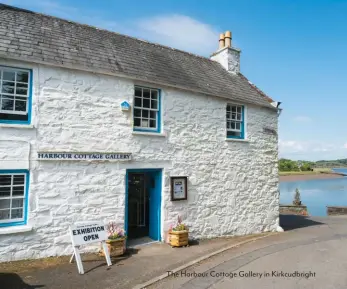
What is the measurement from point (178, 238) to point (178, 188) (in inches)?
60.9

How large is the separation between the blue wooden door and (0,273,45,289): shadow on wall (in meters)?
4.00

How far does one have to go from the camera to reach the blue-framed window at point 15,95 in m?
6.77

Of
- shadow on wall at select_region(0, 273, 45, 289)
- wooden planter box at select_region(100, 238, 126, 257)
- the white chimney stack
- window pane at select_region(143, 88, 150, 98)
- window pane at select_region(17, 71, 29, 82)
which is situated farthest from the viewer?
the white chimney stack

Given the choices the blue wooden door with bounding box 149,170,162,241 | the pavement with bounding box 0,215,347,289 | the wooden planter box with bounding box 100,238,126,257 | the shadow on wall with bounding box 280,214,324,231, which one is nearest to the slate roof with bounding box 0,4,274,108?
the blue wooden door with bounding box 149,170,162,241

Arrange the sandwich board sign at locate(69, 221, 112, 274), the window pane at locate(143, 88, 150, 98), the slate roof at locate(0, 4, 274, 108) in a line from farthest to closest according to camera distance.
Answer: the window pane at locate(143, 88, 150, 98) < the slate roof at locate(0, 4, 274, 108) < the sandwich board sign at locate(69, 221, 112, 274)

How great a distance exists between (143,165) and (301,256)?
5102mm

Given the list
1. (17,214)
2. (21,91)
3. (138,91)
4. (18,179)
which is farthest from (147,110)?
(17,214)

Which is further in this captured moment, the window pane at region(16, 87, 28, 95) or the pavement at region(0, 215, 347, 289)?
the window pane at region(16, 87, 28, 95)

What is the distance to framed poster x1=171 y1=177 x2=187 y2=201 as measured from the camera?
8.85m

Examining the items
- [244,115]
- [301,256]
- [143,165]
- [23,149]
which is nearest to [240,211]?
[301,256]

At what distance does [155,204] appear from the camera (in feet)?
29.4

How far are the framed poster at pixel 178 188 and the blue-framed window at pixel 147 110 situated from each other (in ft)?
5.68

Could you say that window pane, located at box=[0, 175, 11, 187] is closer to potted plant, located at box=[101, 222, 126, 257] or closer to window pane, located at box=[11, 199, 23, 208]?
window pane, located at box=[11, 199, 23, 208]

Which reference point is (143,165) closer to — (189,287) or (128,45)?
(189,287)
